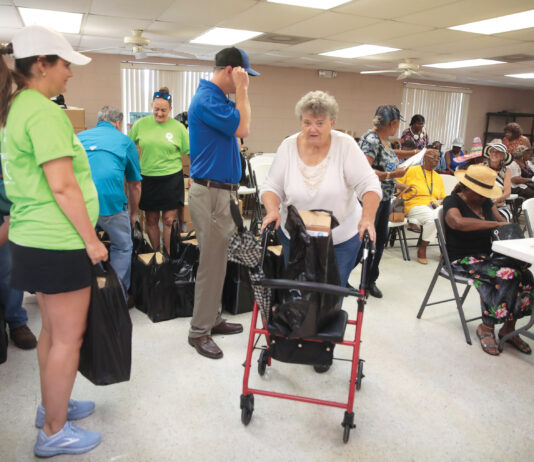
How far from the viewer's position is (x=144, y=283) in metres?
2.95

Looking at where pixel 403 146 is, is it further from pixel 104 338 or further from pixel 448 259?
pixel 104 338

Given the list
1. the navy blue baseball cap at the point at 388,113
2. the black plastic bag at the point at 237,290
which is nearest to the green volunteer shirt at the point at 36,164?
the black plastic bag at the point at 237,290

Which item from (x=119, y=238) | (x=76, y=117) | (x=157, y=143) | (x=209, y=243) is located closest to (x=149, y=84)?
(x=76, y=117)

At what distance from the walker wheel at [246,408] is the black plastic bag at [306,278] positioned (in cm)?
37

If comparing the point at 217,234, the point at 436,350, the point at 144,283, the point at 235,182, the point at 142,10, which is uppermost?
the point at 142,10

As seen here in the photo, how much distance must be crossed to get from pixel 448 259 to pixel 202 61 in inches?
276

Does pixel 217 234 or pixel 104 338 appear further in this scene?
pixel 217 234

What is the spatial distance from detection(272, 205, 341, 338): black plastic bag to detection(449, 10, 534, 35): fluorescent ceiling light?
12.8 feet

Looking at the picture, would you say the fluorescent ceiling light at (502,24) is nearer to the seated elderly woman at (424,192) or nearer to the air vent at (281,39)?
the seated elderly woman at (424,192)

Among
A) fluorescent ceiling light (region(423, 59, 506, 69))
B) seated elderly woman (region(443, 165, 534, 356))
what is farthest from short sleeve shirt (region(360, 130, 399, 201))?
fluorescent ceiling light (region(423, 59, 506, 69))

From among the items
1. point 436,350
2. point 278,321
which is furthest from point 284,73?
point 278,321

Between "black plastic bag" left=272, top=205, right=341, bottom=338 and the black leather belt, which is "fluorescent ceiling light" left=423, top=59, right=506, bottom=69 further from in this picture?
"black plastic bag" left=272, top=205, right=341, bottom=338

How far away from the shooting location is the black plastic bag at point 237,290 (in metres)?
2.99

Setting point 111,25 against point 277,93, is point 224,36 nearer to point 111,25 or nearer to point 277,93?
point 111,25
